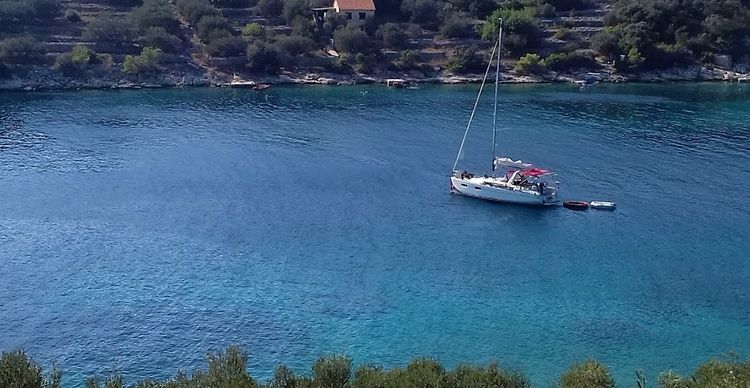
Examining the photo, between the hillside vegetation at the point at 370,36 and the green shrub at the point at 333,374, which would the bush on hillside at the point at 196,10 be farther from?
the green shrub at the point at 333,374

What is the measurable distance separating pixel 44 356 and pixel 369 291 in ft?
58.9

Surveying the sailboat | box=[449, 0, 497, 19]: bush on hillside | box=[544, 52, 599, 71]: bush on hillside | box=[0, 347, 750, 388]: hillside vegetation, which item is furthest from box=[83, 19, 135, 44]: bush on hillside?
box=[0, 347, 750, 388]: hillside vegetation

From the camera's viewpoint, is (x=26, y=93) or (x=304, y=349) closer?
(x=304, y=349)

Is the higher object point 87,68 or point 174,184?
point 87,68

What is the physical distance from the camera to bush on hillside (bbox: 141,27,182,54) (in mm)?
111125

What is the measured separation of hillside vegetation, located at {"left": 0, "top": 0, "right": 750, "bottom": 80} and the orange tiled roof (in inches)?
84.0

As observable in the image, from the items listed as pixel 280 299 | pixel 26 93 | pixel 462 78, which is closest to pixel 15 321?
pixel 280 299

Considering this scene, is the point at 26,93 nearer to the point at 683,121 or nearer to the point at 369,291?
the point at 369,291

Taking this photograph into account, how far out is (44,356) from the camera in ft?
129

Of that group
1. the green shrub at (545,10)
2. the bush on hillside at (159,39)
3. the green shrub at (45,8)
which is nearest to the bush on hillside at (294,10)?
the bush on hillside at (159,39)

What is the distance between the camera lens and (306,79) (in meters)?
113

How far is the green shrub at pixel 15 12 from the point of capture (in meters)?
109

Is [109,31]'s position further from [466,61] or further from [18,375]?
[18,375]

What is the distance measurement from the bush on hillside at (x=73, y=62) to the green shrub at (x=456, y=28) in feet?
171
